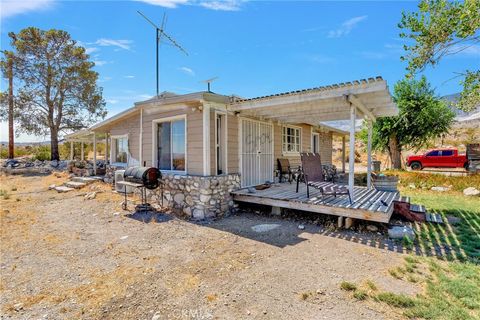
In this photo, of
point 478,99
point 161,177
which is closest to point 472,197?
point 478,99

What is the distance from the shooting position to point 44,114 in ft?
62.4

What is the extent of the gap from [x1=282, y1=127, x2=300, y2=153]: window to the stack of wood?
36.3 ft

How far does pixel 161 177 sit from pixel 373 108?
229 inches

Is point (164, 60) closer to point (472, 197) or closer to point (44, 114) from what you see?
point (472, 197)

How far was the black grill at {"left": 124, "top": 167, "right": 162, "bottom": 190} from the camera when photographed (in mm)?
6434

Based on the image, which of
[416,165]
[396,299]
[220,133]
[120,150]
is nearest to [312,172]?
[220,133]

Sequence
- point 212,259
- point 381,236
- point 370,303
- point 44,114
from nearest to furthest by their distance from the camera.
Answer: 1. point 370,303
2. point 212,259
3. point 381,236
4. point 44,114

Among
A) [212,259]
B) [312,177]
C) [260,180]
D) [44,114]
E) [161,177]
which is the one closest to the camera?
[212,259]

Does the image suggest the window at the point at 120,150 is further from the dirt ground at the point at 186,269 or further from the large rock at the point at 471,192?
the large rock at the point at 471,192

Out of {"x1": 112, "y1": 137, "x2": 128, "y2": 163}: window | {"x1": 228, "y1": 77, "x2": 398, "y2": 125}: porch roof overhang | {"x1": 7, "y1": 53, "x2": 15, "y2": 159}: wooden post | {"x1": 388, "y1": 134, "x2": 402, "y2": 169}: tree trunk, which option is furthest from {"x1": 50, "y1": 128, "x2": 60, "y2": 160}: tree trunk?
{"x1": 388, "y1": 134, "x2": 402, "y2": 169}: tree trunk

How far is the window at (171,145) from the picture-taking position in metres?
6.82

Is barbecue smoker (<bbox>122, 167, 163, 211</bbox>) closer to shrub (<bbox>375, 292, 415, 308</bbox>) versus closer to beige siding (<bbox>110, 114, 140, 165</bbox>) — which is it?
beige siding (<bbox>110, 114, 140, 165</bbox>)

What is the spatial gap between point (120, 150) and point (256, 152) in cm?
603

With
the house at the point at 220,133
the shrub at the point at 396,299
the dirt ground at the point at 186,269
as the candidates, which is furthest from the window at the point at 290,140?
the shrub at the point at 396,299
